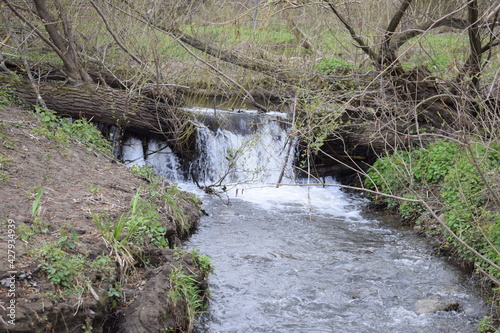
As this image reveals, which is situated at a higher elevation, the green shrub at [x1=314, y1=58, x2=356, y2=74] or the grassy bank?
the green shrub at [x1=314, y1=58, x2=356, y2=74]

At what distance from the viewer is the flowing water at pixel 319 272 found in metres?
5.17

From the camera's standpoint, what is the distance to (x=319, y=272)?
6.43 meters

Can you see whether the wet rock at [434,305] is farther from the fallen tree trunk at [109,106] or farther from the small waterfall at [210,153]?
the fallen tree trunk at [109,106]

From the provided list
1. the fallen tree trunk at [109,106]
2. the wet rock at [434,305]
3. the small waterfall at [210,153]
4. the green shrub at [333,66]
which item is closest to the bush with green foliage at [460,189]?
the wet rock at [434,305]

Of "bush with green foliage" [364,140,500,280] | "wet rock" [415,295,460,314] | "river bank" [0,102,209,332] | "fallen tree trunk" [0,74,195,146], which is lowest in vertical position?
"wet rock" [415,295,460,314]

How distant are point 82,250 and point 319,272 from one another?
10.3 ft

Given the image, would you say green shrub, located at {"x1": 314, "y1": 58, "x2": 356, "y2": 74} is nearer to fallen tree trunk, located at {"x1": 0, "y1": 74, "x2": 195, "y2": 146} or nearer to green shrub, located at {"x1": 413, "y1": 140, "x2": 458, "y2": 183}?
green shrub, located at {"x1": 413, "y1": 140, "x2": 458, "y2": 183}

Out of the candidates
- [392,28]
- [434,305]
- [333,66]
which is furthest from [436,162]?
[434,305]

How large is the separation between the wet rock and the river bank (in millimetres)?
2402

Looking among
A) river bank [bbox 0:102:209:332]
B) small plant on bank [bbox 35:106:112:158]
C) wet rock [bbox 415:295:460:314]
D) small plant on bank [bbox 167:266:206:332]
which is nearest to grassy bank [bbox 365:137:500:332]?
wet rock [bbox 415:295:460:314]

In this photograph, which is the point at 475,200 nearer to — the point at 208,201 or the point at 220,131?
the point at 208,201

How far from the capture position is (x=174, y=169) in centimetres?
1081

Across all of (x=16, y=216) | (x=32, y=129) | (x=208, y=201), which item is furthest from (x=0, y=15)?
(x=16, y=216)

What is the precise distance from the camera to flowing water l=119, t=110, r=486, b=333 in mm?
5168
